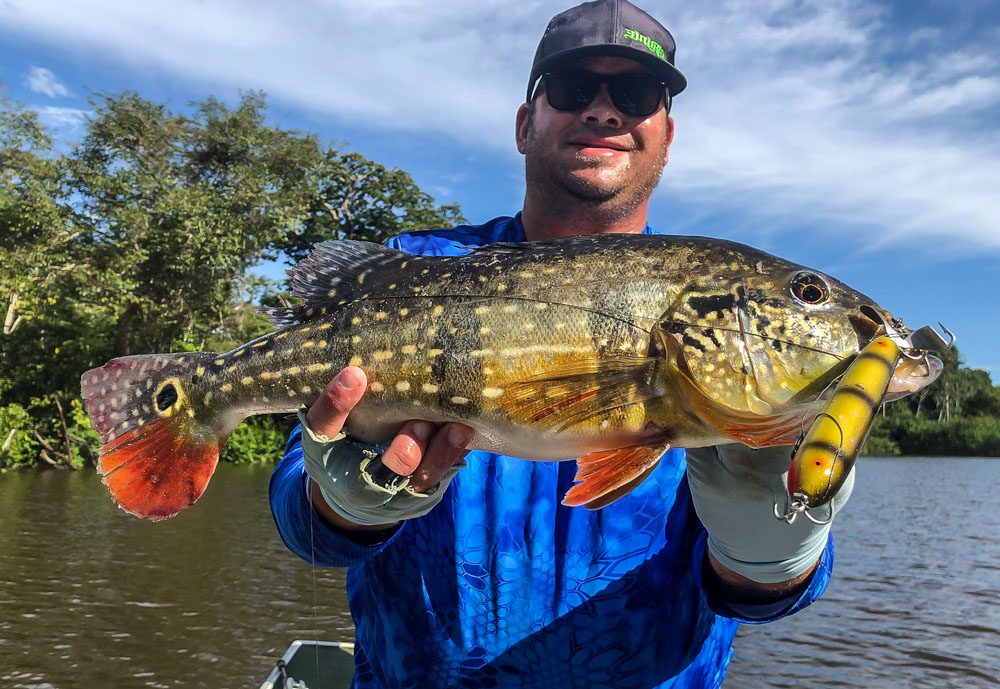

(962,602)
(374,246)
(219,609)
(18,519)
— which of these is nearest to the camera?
(374,246)

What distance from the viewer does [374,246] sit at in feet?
9.96

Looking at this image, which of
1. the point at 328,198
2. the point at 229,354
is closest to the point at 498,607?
the point at 229,354

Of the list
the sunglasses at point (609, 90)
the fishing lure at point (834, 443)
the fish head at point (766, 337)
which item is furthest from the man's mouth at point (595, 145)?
the fishing lure at point (834, 443)

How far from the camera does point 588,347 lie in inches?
99.0

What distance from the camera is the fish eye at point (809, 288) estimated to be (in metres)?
2.49

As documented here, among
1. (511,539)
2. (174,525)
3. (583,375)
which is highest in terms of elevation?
(583,375)

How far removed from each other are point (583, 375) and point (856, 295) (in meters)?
0.99

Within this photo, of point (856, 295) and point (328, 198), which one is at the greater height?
point (328, 198)

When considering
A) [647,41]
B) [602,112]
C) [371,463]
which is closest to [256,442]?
[602,112]

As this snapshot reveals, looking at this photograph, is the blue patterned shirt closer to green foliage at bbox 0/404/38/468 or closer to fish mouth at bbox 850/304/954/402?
fish mouth at bbox 850/304/954/402

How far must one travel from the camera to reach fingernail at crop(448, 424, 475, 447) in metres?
2.68

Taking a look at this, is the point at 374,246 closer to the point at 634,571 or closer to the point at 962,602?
the point at 634,571

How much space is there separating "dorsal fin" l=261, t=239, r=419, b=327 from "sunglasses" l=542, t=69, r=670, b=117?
157cm

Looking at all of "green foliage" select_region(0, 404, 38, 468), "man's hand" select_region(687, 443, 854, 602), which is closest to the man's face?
"man's hand" select_region(687, 443, 854, 602)
